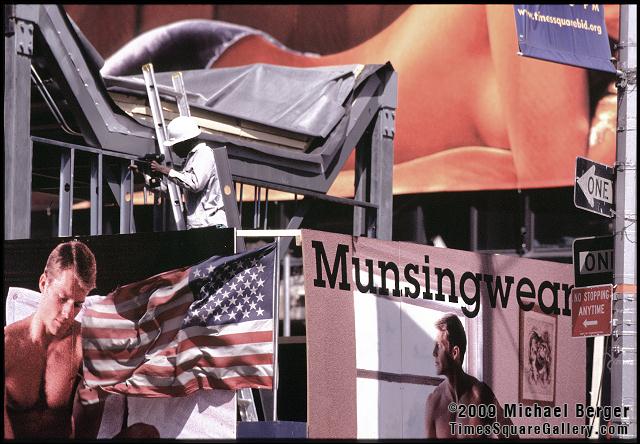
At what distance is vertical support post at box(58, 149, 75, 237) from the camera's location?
12086 millimetres

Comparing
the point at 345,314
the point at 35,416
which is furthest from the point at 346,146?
the point at 35,416

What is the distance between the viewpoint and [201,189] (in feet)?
39.6

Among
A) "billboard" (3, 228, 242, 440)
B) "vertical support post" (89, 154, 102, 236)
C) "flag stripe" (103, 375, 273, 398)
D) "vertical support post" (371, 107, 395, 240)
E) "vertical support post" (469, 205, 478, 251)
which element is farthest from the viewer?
"vertical support post" (469, 205, 478, 251)

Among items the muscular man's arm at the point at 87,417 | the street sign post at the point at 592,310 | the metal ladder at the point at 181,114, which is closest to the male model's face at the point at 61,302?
the muscular man's arm at the point at 87,417

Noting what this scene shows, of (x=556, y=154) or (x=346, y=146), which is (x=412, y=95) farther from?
(x=346, y=146)

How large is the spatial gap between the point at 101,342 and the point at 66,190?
2241mm

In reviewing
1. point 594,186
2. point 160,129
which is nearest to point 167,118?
point 160,129

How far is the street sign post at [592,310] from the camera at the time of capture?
11297 mm

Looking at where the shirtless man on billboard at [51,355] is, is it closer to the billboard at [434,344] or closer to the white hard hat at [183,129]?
the white hard hat at [183,129]

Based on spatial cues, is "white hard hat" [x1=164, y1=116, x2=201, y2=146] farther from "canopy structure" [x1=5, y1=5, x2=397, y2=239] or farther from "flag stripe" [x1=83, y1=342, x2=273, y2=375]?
"flag stripe" [x1=83, y1=342, x2=273, y2=375]

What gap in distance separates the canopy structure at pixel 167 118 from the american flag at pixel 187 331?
1.52 m

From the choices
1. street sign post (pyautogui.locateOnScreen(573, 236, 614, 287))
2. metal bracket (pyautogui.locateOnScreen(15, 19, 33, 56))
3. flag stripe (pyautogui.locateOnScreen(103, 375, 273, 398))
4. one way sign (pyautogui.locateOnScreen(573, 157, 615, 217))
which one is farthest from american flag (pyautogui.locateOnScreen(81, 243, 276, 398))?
street sign post (pyautogui.locateOnScreen(573, 236, 614, 287))

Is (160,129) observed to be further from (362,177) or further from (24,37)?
(362,177)

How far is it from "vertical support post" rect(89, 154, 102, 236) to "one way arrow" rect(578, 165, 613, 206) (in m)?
4.70
